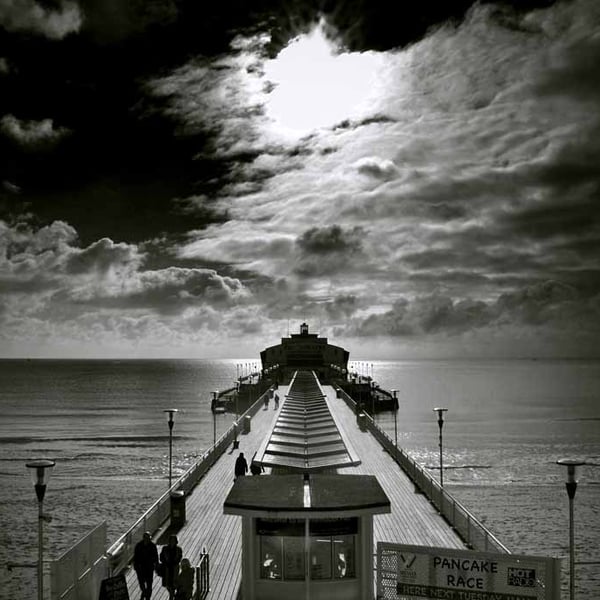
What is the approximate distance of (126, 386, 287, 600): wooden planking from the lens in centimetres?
1555

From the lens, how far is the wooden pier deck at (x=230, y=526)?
1612 cm

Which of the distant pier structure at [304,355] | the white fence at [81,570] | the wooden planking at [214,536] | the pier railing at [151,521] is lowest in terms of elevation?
the wooden planking at [214,536]

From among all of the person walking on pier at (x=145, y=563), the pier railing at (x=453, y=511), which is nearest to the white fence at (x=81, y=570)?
the person walking on pier at (x=145, y=563)

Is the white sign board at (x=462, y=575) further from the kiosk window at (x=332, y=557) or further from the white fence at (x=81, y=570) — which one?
the white fence at (x=81, y=570)

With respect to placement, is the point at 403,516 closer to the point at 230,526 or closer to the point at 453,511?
the point at 453,511

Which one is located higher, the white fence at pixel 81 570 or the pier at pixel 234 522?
the white fence at pixel 81 570

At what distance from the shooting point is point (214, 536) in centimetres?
1978

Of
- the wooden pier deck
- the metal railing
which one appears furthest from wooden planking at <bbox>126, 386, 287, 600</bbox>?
the metal railing

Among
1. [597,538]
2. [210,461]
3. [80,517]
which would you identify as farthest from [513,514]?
Answer: [80,517]

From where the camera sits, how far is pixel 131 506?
38.6m

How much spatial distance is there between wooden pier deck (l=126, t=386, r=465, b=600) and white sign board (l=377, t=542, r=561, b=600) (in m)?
3.79

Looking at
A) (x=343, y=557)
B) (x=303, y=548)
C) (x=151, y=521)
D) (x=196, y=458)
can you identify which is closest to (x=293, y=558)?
(x=303, y=548)

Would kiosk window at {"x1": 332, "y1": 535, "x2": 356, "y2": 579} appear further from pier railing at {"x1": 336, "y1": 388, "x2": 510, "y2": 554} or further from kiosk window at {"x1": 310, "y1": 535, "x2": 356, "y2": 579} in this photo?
pier railing at {"x1": 336, "y1": 388, "x2": 510, "y2": 554}

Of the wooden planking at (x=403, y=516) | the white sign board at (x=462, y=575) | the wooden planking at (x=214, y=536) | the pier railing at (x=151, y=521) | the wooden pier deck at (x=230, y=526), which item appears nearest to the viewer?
the white sign board at (x=462, y=575)
